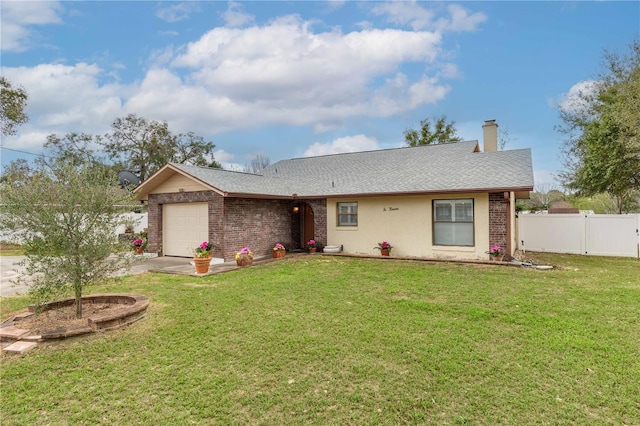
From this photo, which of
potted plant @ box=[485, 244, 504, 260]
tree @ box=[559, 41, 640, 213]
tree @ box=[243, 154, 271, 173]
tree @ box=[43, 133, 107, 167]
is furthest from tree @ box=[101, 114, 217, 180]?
tree @ box=[559, 41, 640, 213]

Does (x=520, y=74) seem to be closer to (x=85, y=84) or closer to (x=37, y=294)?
(x=37, y=294)

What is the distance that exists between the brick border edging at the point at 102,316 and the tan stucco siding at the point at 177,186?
615 cm

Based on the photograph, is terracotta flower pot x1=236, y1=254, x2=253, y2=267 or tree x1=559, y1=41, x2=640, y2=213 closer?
terracotta flower pot x1=236, y1=254, x2=253, y2=267

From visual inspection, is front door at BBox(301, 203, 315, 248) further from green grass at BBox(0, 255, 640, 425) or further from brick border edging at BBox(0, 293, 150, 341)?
brick border edging at BBox(0, 293, 150, 341)

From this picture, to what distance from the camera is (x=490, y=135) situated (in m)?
14.4

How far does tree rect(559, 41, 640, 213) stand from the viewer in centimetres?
1261

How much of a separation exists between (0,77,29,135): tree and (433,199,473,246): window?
810 inches

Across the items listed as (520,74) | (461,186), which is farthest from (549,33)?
(461,186)

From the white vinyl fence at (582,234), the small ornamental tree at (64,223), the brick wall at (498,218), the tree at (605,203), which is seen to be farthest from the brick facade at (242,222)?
the tree at (605,203)

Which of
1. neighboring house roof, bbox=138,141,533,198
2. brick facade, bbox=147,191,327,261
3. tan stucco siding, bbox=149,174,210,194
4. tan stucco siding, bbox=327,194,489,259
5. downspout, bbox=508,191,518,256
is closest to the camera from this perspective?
downspout, bbox=508,191,518,256

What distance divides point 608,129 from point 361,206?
433 inches

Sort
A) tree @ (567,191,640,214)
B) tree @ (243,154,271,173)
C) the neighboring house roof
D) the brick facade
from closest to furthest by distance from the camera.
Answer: the neighboring house roof → the brick facade → tree @ (567,191,640,214) → tree @ (243,154,271,173)

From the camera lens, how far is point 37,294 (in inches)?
191

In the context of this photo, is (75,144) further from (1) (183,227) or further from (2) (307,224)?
(2) (307,224)
